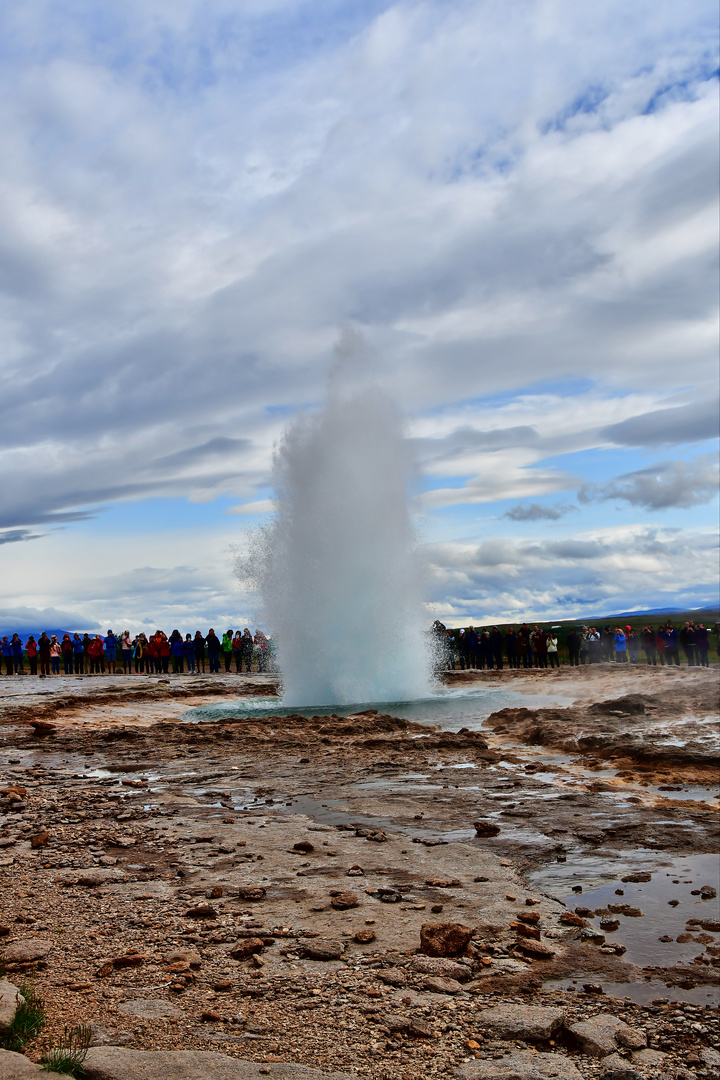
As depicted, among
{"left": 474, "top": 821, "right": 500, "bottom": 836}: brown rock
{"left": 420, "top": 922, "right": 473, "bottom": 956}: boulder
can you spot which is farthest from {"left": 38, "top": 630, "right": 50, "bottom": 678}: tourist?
{"left": 420, "top": 922, "right": 473, "bottom": 956}: boulder

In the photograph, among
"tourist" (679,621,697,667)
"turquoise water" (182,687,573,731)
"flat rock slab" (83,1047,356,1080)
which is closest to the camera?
Answer: "flat rock slab" (83,1047,356,1080)

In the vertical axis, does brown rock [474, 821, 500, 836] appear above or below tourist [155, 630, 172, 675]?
below

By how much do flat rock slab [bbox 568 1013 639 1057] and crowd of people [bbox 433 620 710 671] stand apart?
24.6 m

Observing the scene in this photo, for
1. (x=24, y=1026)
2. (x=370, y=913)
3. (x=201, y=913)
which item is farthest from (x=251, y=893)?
(x=24, y=1026)

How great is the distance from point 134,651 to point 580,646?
18.4 m

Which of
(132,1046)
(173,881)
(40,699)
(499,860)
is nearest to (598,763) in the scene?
(499,860)

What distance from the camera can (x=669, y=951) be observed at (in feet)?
16.2

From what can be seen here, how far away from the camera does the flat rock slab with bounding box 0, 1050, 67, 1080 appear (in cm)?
307

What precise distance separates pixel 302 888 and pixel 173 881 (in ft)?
3.18

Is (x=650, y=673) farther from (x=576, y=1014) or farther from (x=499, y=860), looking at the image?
(x=576, y=1014)

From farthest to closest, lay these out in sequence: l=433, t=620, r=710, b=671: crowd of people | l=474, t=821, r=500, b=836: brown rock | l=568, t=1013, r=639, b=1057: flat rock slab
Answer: l=433, t=620, r=710, b=671: crowd of people → l=474, t=821, r=500, b=836: brown rock → l=568, t=1013, r=639, b=1057: flat rock slab

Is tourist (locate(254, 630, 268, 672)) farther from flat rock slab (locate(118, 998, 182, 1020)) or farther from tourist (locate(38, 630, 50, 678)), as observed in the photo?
flat rock slab (locate(118, 998, 182, 1020))

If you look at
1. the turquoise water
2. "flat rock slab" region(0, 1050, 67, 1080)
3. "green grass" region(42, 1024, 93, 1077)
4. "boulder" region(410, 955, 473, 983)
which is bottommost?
the turquoise water

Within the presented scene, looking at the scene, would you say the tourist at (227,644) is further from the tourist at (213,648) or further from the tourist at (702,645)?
the tourist at (702,645)
